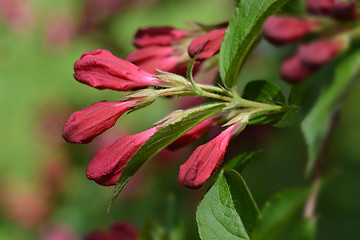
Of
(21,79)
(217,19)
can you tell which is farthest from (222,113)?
(21,79)

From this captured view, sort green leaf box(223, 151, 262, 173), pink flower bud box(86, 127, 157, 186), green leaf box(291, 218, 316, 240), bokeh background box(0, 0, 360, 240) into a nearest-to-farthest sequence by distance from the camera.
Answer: pink flower bud box(86, 127, 157, 186) → green leaf box(223, 151, 262, 173) → green leaf box(291, 218, 316, 240) → bokeh background box(0, 0, 360, 240)

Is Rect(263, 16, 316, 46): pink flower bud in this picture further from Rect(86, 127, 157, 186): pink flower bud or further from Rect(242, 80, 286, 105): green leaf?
Rect(86, 127, 157, 186): pink flower bud

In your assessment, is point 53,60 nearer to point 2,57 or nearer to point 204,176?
point 2,57

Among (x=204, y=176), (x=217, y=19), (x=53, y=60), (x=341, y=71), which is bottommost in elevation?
(x=53, y=60)

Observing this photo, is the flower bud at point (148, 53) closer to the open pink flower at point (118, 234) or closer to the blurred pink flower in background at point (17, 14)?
the open pink flower at point (118, 234)

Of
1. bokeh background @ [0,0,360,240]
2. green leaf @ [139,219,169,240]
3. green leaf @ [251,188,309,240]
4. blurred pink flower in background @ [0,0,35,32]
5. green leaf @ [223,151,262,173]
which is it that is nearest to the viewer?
green leaf @ [251,188,309,240]

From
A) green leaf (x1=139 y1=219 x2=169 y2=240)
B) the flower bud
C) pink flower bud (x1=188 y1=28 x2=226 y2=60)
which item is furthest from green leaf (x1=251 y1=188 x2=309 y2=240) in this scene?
green leaf (x1=139 y1=219 x2=169 y2=240)

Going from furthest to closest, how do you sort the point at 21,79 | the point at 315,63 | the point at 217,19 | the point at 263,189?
the point at 21,79 → the point at 217,19 → the point at 263,189 → the point at 315,63
